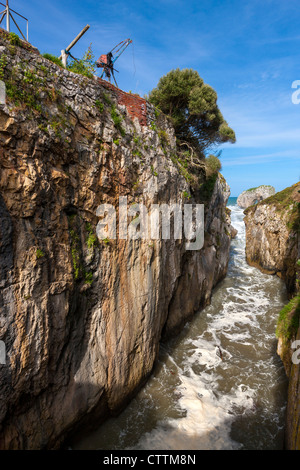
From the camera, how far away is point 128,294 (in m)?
9.12

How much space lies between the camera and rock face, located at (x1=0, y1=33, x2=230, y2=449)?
641 cm

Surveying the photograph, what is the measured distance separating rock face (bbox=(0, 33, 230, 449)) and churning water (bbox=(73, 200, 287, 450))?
90 centimetres

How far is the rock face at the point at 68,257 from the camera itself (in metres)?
6.41

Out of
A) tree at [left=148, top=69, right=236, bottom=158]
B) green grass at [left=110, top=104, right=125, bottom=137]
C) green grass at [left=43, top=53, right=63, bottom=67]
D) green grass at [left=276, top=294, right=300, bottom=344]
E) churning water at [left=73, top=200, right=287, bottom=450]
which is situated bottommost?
churning water at [left=73, top=200, right=287, bottom=450]

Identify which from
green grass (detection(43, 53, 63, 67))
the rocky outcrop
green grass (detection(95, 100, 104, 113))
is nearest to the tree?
green grass (detection(95, 100, 104, 113))

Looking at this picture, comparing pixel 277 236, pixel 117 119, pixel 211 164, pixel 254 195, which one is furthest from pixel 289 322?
pixel 254 195

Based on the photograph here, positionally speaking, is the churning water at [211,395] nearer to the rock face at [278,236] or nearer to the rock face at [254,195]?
the rock face at [278,236]

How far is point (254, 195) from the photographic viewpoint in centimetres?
5369

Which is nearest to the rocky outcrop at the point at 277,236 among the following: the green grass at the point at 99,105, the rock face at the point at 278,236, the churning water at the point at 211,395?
the rock face at the point at 278,236

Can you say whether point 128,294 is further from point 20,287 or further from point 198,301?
point 198,301

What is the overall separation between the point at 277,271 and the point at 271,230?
3.92 metres

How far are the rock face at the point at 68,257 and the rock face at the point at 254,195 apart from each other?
46.1m

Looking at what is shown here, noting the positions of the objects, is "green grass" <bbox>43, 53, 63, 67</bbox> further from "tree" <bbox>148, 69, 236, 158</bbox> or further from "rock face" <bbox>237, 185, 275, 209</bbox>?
"rock face" <bbox>237, 185, 275, 209</bbox>
